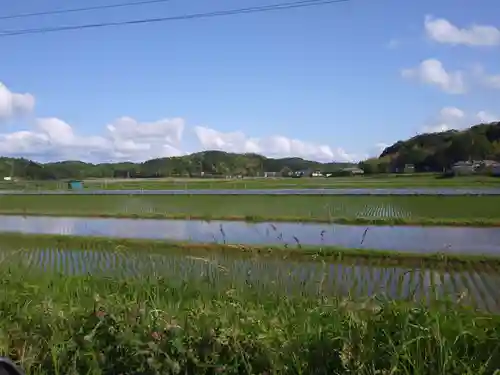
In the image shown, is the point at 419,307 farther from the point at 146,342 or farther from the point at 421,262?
the point at 421,262

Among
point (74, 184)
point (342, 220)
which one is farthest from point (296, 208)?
point (74, 184)

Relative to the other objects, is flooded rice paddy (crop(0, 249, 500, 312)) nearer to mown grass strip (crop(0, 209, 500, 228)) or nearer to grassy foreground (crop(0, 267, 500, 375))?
grassy foreground (crop(0, 267, 500, 375))

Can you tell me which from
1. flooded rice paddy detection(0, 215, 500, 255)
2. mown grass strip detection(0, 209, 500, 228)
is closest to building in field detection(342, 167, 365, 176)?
mown grass strip detection(0, 209, 500, 228)

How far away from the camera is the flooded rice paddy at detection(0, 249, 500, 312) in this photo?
5.05 meters

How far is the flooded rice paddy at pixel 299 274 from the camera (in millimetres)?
5055

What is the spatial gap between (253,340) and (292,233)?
12.6 m

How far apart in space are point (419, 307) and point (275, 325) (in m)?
0.84

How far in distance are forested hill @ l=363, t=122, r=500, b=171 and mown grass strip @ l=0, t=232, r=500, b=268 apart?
19.5 meters

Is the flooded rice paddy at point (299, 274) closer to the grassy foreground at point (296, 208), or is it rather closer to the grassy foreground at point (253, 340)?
the grassy foreground at point (253, 340)

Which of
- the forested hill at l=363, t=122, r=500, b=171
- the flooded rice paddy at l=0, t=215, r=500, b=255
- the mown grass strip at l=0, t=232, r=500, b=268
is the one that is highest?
the forested hill at l=363, t=122, r=500, b=171

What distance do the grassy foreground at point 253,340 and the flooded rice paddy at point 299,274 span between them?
2.10ft

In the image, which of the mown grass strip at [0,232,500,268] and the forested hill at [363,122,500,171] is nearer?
the mown grass strip at [0,232,500,268]

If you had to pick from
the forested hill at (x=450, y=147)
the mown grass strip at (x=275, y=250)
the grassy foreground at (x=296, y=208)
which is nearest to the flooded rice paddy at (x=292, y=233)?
the mown grass strip at (x=275, y=250)

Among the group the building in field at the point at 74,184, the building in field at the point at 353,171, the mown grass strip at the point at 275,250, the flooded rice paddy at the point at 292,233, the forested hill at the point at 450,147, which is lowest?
the flooded rice paddy at the point at 292,233
